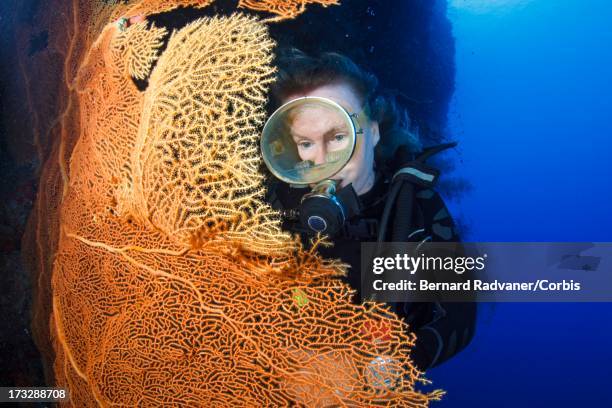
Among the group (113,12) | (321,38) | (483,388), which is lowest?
(483,388)

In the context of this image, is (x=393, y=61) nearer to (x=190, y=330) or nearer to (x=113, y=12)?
(x=113, y=12)

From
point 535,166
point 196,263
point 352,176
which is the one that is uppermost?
point 535,166

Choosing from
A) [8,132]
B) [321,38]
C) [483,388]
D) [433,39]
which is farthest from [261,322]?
[483,388]

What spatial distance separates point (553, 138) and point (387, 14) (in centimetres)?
4486

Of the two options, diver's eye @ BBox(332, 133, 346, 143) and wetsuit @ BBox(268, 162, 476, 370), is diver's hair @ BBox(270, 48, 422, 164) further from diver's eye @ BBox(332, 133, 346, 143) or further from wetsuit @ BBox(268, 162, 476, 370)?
diver's eye @ BBox(332, 133, 346, 143)

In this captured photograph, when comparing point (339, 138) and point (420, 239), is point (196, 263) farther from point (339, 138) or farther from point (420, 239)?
point (420, 239)

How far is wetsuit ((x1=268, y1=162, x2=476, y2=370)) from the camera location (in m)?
2.64

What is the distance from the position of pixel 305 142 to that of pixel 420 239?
1.26 m

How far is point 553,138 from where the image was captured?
137ft

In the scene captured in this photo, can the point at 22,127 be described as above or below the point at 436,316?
above

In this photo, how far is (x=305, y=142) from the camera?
9.04 ft

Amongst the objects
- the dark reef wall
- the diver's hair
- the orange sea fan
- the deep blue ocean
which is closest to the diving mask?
the orange sea fan

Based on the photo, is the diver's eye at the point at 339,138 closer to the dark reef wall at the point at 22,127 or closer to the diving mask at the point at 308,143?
the diving mask at the point at 308,143

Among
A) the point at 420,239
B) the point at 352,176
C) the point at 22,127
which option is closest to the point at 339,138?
the point at 352,176
